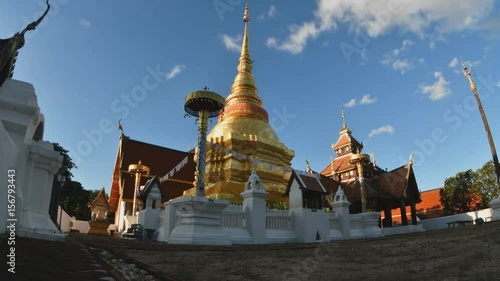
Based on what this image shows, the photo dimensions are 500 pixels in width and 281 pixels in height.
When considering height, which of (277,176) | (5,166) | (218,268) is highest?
(277,176)

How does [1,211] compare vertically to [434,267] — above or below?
above

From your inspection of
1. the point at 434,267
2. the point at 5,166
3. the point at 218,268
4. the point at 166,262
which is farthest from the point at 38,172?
the point at 434,267

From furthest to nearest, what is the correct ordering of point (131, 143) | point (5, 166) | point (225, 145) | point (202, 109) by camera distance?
point (131, 143), point (225, 145), point (202, 109), point (5, 166)

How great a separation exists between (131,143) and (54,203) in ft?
40.7

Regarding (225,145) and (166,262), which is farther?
(225,145)

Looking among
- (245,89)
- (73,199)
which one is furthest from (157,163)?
(73,199)

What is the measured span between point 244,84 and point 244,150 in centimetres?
635

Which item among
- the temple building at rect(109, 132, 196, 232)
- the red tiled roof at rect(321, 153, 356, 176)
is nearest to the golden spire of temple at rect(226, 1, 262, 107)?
Answer: the temple building at rect(109, 132, 196, 232)

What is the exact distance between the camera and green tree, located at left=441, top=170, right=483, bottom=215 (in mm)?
26953

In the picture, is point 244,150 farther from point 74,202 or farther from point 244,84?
point 74,202

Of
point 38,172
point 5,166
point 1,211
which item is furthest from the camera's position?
point 38,172

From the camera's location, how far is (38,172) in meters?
6.30

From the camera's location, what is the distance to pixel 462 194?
90.0 feet

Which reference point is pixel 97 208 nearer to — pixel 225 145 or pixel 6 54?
pixel 225 145
